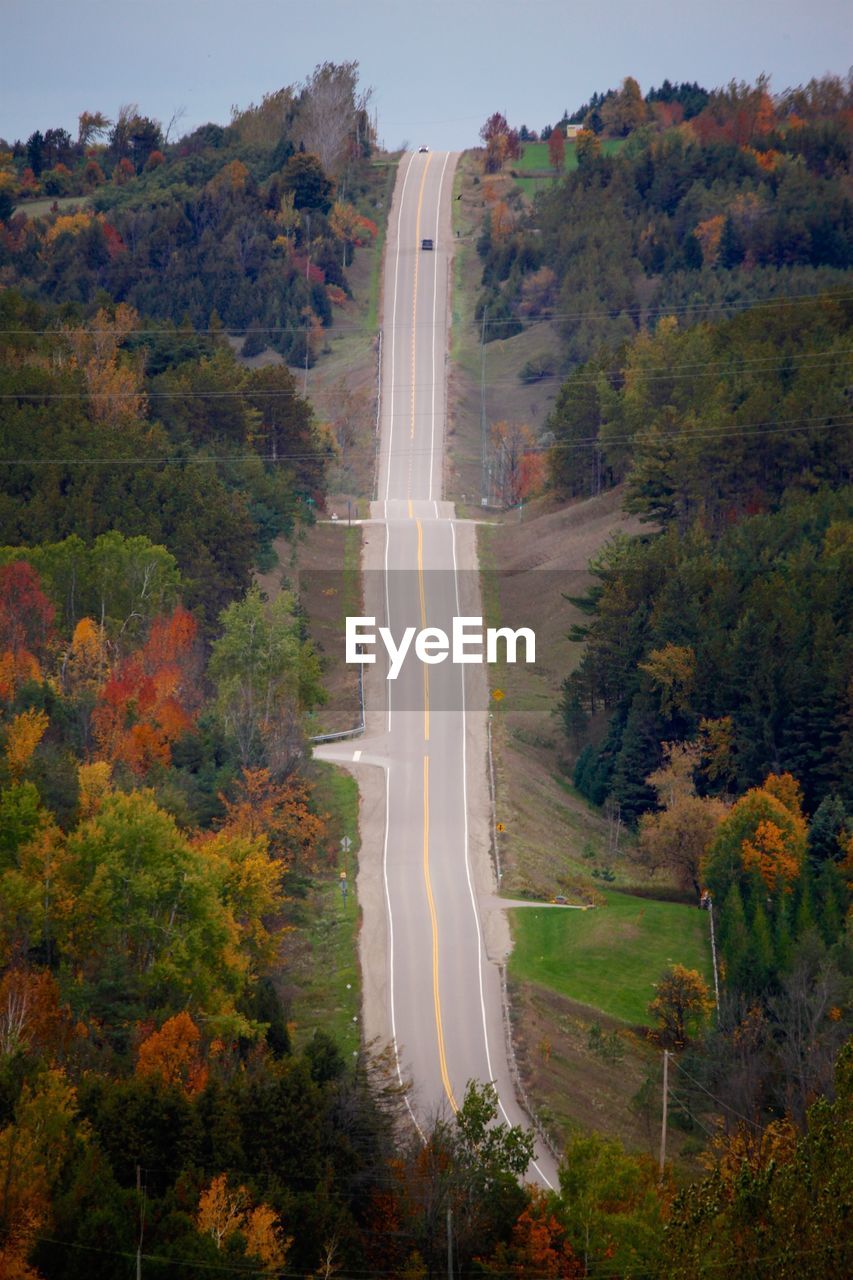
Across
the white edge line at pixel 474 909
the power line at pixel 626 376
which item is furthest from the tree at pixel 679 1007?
the power line at pixel 626 376

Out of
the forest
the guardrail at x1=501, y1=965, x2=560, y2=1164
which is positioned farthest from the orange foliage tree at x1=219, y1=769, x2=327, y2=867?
the guardrail at x1=501, y1=965, x2=560, y2=1164

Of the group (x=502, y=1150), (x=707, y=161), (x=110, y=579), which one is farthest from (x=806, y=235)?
(x=502, y=1150)

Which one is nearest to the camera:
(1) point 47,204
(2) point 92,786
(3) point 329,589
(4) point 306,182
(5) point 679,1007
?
(5) point 679,1007

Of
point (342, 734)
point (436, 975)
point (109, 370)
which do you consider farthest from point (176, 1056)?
point (109, 370)

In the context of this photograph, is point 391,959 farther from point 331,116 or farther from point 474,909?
point 331,116

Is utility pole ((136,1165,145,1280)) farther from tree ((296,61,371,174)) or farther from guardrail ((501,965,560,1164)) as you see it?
tree ((296,61,371,174))

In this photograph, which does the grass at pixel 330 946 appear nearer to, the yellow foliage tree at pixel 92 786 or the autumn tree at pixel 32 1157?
the yellow foliage tree at pixel 92 786
